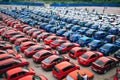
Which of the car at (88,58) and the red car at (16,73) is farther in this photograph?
the car at (88,58)

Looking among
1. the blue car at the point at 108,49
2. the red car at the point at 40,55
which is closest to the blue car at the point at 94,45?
the blue car at the point at 108,49

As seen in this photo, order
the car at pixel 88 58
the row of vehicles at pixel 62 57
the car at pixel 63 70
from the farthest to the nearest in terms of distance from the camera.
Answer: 1. the car at pixel 88 58
2. the row of vehicles at pixel 62 57
3. the car at pixel 63 70

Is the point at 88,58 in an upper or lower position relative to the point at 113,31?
lower

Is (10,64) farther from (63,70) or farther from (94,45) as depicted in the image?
(94,45)

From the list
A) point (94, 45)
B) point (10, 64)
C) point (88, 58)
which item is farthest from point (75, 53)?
point (10, 64)

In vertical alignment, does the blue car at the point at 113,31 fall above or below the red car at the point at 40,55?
above

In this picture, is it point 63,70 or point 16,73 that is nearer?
point 16,73

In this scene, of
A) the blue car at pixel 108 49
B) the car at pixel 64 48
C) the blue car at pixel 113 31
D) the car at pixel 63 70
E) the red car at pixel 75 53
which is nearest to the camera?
the car at pixel 63 70

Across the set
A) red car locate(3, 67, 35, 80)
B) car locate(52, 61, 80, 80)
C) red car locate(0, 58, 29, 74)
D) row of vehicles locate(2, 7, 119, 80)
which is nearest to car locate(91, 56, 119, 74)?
row of vehicles locate(2, 7, 119, 80)

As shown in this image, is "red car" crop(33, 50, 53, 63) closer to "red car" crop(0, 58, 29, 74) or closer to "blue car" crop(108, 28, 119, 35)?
"red car" crop(0, 58, 29, 74)

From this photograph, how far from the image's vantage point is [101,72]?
59.6 ft

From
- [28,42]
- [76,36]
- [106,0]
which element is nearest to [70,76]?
[28,42]

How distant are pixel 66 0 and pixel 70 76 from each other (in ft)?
261

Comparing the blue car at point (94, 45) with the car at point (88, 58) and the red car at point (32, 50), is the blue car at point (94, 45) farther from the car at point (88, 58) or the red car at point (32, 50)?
the red car at point (32, 50)
